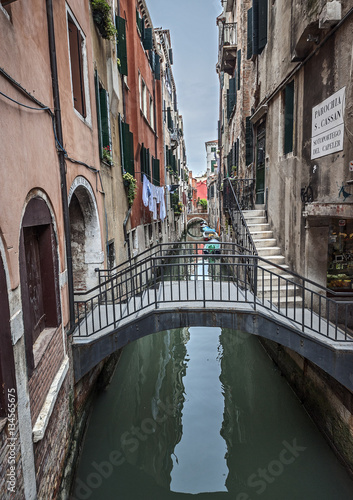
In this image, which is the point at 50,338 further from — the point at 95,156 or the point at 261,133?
the point at 261,133

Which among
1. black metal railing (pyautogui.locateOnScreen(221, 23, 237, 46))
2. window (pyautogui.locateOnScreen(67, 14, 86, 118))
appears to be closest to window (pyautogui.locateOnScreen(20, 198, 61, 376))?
window (pyautogui.locateOnScreen(67, 14, 86, 118))

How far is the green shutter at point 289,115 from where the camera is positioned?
7.18 metres

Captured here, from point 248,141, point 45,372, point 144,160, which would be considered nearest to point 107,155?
point 144,160

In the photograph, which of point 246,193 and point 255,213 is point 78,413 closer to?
point 255,213

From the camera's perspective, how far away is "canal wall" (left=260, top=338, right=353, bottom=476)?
4879 mm

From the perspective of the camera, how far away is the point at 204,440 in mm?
6055

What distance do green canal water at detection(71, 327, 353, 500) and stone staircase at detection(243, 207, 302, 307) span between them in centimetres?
229

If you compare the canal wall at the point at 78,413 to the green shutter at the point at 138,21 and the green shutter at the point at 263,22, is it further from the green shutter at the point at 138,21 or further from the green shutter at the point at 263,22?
the green shutter at the point at 138,21

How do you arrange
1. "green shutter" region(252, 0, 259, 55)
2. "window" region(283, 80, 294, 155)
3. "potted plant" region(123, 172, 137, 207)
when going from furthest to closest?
"potted plant" region(123, 172, 137, 207) < "green shutter" region(252, 0, 259, 55) < "window" region(283, 80, 294, 155)

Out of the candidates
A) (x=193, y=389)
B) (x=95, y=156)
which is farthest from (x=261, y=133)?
(x=193, y=389)

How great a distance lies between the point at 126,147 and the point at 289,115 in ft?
15.9

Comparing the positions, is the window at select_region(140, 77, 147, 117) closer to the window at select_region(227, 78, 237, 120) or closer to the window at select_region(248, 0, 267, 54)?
the window at select_region(227, 78, 237, 120)

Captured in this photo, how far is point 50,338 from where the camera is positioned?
4215 millimetres

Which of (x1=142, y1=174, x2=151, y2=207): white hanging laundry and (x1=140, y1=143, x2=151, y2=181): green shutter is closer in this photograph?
(x1=142, y1=174, x2=151, y2=207): white hanging laundry
